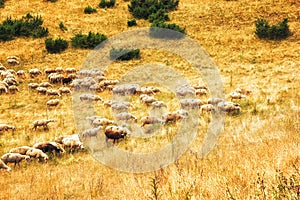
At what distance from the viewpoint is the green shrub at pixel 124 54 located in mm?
29562

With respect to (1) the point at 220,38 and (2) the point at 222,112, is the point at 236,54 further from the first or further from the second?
(2) the point at 222,112

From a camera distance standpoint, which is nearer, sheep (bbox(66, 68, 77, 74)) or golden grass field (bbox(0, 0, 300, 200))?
golden grass field (bbox(0, 0, 300, 200))

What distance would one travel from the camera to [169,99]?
59.1ft

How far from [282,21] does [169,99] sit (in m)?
21.9

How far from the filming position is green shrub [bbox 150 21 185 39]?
110ft

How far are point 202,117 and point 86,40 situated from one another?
2188 cm

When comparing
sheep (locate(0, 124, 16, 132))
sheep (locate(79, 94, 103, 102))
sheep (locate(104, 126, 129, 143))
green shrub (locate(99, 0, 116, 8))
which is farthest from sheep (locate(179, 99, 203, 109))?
green shrub (locate(99, 0, 116, 8))

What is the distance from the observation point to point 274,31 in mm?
30812

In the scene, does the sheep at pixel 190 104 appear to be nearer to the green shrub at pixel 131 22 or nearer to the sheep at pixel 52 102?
the sheep at pixel 52 102

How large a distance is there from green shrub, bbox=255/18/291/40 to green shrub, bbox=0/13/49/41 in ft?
79.2

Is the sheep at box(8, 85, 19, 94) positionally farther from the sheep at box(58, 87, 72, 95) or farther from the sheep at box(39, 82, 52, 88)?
the sheep at box(58, 87, 72, 95)

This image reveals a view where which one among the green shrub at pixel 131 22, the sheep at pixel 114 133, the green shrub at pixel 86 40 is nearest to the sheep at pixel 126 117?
the sheep at pixel 114 133

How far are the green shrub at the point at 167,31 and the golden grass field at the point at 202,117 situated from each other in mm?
1701

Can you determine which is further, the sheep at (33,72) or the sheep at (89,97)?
the sheep at (33,72)
